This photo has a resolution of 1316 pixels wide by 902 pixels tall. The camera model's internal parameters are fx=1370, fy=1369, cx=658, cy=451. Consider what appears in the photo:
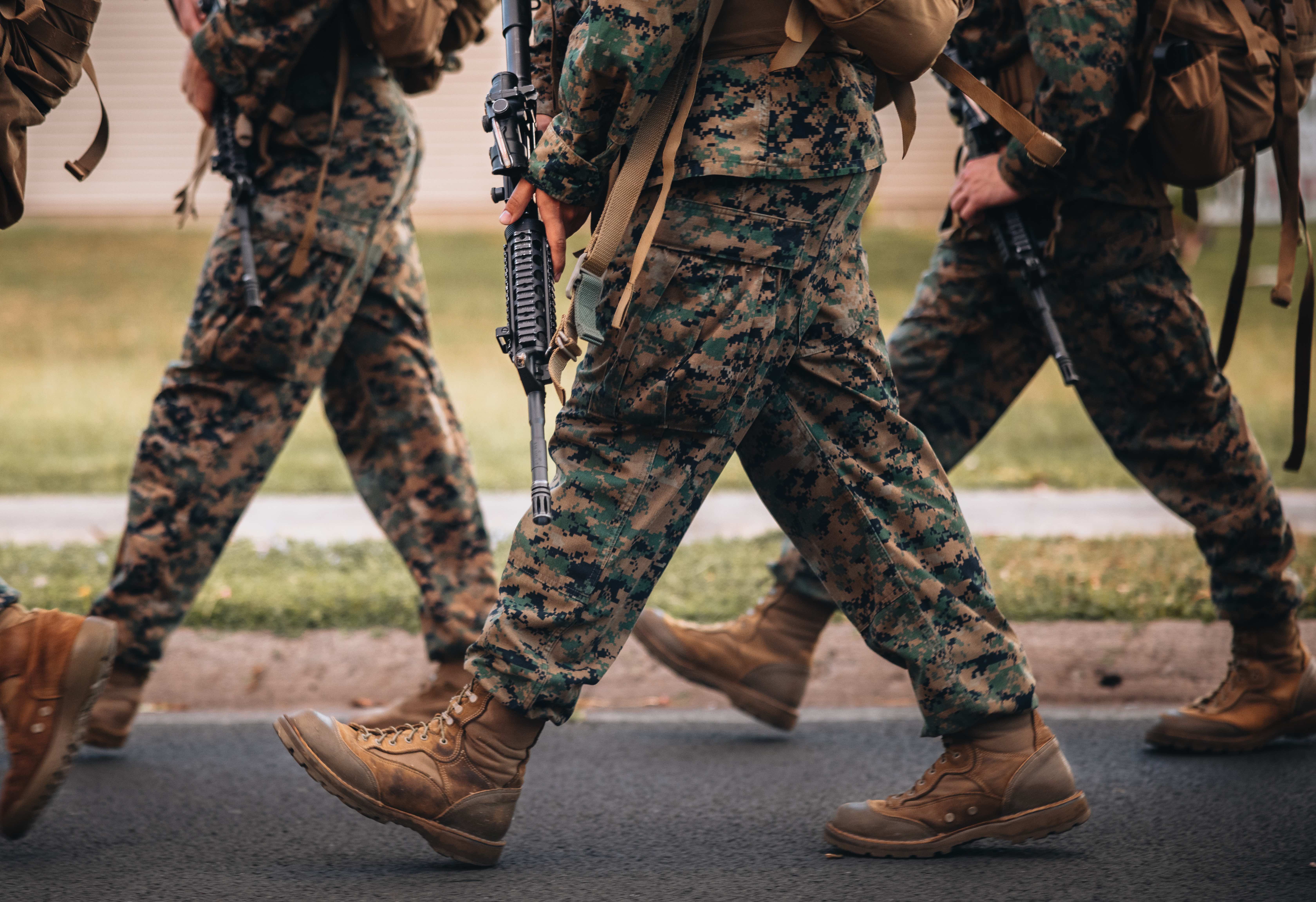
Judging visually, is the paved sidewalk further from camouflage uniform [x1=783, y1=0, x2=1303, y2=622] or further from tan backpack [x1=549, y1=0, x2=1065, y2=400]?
tan backpack [x1=549, y1=0, x2=1065, y2=400]

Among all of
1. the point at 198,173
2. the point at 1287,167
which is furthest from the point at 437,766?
the point at 1287,167

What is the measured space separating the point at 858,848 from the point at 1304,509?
3.46m

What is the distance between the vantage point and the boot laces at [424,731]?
2391 millimetres

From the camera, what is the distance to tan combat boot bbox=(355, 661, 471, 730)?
10.5ft

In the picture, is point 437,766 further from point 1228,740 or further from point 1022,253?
point 1228,740

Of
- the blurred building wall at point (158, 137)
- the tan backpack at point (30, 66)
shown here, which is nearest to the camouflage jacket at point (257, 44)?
the tan backpack at point (30, 66)

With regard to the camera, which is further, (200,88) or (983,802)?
(200,88)

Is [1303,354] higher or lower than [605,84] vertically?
lower

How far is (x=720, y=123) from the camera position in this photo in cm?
225

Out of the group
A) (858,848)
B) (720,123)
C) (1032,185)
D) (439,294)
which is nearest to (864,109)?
(720,123)

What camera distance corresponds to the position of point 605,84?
7.13 ft

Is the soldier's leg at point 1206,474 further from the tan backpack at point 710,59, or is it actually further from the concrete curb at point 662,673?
the tan backpack at point 710,59

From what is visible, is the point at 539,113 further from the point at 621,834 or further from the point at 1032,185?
the point at 621,834

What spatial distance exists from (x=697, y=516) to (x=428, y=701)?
208cm
